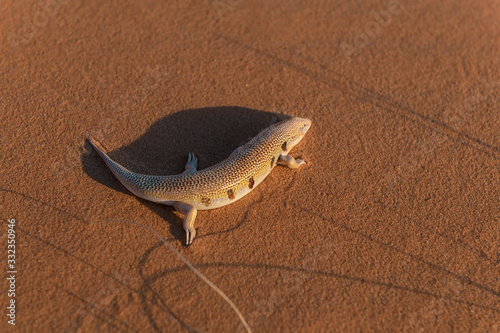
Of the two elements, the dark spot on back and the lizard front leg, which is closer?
the dark spot on back

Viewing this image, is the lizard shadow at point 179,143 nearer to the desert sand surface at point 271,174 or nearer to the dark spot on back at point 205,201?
the desert sand surface at point 271,174

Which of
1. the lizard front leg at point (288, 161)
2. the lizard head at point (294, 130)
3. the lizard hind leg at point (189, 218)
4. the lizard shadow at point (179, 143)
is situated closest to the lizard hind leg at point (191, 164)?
the lizard shadow at point (179, 143)

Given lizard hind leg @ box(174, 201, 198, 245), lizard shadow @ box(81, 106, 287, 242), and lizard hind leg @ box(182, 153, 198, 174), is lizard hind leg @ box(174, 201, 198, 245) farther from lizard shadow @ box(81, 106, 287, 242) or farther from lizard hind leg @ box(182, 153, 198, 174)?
lizard hind leg @ box(182, 153, 198, 174)

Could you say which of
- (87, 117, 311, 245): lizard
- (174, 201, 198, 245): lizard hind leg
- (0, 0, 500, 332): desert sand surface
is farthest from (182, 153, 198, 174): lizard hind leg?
(174, 201, 198, 245): lizard hind leg

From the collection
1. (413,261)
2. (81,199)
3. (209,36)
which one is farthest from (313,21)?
(81,199)

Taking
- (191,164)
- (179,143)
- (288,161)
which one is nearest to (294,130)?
(288,161)

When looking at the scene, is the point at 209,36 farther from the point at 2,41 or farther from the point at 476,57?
the point at 476,57
